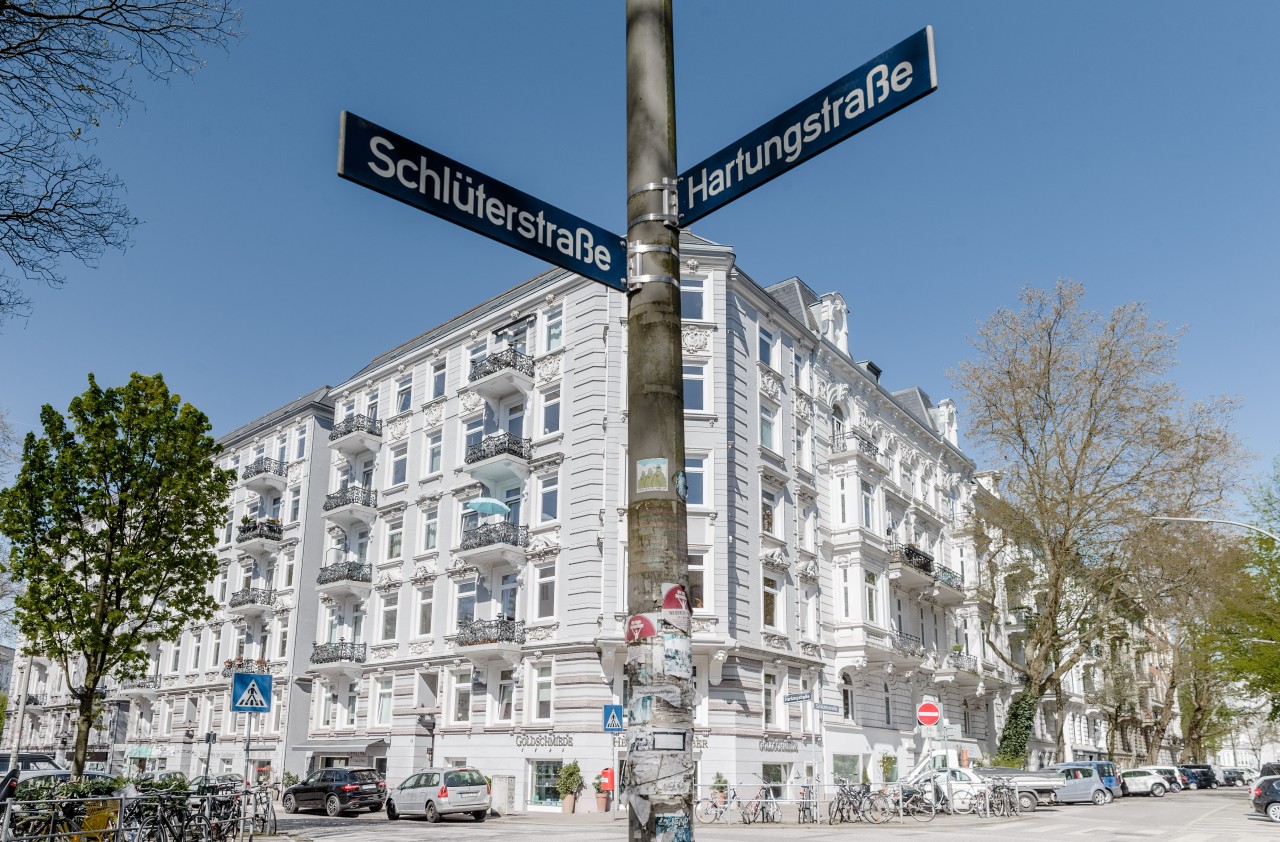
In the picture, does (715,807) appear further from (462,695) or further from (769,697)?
(462,695)

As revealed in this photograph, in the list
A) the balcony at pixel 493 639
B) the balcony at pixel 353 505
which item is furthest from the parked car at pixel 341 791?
the balcony at pixel 353 505

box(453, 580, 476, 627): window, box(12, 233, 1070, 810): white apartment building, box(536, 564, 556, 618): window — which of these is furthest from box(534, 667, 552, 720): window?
box(453, 580, 476, 627): window

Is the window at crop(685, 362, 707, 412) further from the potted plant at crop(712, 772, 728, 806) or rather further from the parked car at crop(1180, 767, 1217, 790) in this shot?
the parked car at crop(1180, 767, 1217, 790)

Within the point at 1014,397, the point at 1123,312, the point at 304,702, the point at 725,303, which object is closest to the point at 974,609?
the point at 1014,397

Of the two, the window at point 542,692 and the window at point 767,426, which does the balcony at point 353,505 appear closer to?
the window at point 542,692

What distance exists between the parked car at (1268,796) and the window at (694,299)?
2231cm

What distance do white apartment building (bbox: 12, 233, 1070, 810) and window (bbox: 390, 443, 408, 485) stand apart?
11cm

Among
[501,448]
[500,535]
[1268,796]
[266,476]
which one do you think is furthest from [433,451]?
[1268,796]

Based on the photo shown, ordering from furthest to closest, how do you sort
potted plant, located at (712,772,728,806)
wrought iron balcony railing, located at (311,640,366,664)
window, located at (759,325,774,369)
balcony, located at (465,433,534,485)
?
wrought iron balcony railing, located at (311,640,366,664), window, located at (759,325,774,369), balcony, located at (465,433,534,485), potted plant, located at (712,772,728,806)

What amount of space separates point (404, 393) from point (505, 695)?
1425 centimetres

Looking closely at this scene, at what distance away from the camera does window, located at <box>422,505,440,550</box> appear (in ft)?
123

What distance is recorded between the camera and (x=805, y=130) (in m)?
4.18

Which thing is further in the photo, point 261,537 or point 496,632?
point 261,537

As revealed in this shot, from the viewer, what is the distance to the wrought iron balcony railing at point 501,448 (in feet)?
111
